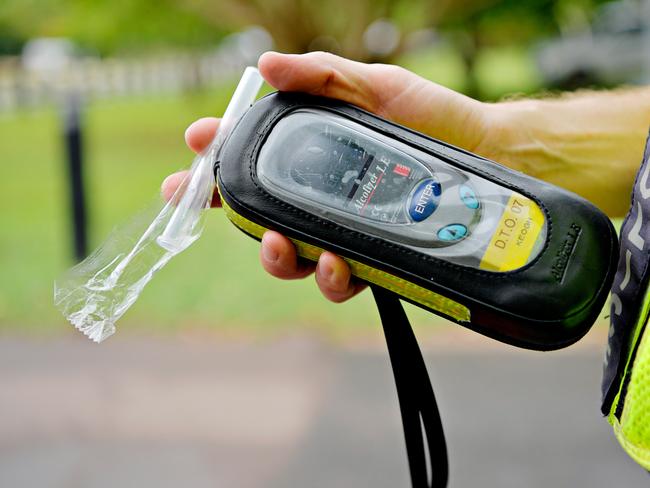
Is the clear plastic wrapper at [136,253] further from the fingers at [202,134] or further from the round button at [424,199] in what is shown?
the round button at [424,199]

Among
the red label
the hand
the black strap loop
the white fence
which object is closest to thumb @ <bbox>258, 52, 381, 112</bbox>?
the hand

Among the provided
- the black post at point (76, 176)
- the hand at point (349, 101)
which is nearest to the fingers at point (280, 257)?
the hand at point (349, 101)

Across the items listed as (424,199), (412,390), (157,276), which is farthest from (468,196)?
(157,276)

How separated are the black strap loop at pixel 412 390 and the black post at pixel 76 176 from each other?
12.8 feet

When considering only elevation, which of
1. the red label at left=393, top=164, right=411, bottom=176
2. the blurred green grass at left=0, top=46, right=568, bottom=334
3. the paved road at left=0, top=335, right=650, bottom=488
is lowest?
the blurred green grass at left=0, top=46, right=568, bottom=334

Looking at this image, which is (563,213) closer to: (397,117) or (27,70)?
(397,117)

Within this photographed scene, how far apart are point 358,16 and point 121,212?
15.1 ft

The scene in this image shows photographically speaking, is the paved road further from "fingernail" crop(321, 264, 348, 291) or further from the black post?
"fingernail" crop(321, 264, 348, 291)

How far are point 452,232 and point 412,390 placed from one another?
0.29m

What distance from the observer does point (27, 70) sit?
76.4 ft

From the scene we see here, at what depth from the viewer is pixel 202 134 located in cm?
163

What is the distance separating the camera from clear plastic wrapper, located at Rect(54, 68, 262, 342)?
1424 millimetres

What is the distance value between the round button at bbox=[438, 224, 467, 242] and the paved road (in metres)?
1.77

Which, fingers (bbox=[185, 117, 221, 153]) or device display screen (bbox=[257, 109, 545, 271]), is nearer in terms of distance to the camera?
device display screen (bbox=[257, 109, 545, 271])
